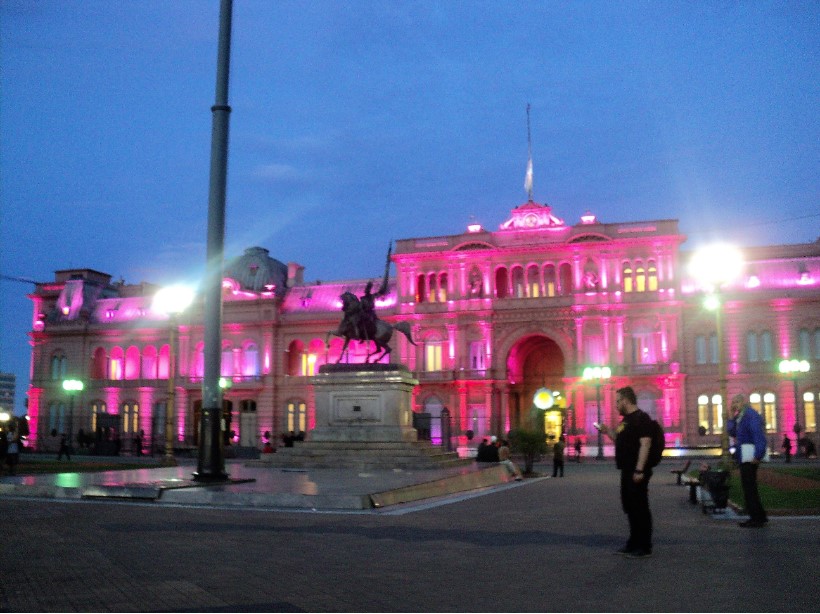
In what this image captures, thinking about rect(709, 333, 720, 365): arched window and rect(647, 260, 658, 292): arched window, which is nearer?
rect(709, 333, 720, 365): arched window

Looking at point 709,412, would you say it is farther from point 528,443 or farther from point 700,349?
point 528,443

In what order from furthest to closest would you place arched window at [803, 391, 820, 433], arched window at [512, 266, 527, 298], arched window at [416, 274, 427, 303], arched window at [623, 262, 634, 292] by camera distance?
arched window at [416, 274, 427, 303], arched window at [512, 266, 527, 298], arched window at [623, 262, 634, 292], arched window at [803, 391, 820, 433]

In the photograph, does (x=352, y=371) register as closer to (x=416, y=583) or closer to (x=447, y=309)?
(x=416, y=583)

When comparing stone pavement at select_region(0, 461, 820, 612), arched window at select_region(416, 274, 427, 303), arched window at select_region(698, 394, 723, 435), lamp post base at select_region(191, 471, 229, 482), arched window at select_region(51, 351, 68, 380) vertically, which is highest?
arched window at select_region(416, 274, 427, 303)

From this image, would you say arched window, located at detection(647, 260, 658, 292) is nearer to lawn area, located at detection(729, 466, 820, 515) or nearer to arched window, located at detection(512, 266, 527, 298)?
arched window, located at detection(512, 266, 527, 298)

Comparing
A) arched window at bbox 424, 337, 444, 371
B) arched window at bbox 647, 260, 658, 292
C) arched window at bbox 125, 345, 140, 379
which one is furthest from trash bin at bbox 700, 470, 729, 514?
arched window at bbox 125, 345, 140, 379

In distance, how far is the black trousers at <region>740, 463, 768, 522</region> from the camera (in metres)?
12.8

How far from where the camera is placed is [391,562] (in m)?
9.77

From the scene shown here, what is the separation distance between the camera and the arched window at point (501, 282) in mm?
64438

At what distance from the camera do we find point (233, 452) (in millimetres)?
50875

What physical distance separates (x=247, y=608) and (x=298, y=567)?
2.09 meters

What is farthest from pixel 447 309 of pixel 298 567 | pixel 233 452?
pixel 298 567

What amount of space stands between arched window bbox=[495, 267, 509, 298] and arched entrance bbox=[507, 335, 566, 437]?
378 centimetres

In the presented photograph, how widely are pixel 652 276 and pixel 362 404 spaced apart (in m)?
36.5
